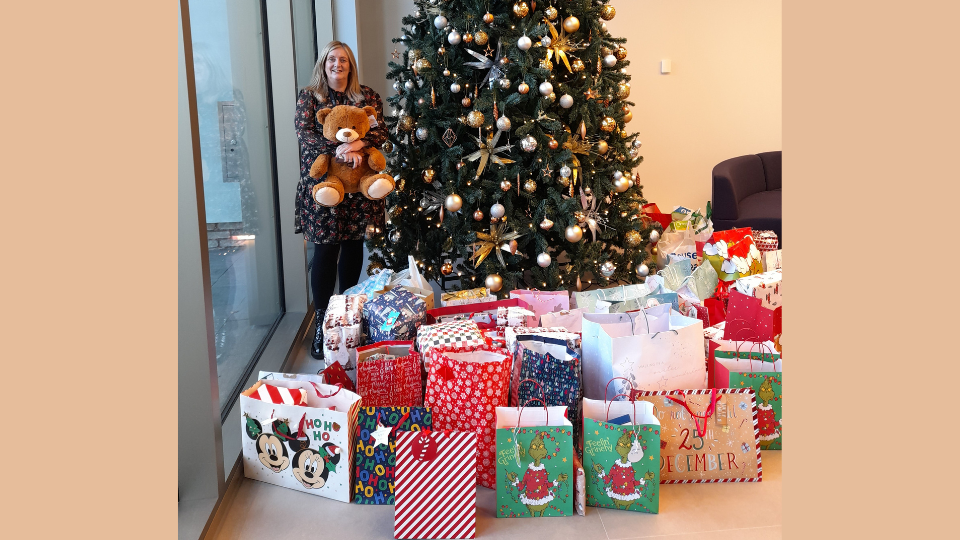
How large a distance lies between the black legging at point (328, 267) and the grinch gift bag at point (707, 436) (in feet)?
5.23

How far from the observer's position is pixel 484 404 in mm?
2033

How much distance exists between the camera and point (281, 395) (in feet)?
6.86

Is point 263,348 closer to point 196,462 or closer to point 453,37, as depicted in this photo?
point 196,462

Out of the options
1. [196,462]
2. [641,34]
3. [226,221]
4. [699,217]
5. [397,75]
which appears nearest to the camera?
[196,462]

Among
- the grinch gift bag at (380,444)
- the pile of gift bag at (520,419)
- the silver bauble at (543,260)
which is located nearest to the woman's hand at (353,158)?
the pile of gift bag at (520,419)

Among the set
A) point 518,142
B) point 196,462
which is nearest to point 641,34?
point 518,142

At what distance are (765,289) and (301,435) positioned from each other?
6.30 ft

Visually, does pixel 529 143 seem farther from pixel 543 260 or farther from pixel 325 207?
pixel 325 207

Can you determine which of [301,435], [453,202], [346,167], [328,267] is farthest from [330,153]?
[301,435]

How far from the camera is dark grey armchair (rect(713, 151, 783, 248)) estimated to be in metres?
4.62

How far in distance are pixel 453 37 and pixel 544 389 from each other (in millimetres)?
1848

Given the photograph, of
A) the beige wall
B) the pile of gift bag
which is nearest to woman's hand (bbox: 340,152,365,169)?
the pile of gift bag

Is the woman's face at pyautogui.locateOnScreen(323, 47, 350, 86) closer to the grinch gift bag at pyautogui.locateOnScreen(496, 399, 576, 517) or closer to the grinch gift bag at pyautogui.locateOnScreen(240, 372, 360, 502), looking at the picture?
the grinch gift bag at pyautogui.locateOnScreen(240, 372, 360, 502)

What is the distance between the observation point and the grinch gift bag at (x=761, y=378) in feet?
7.26
